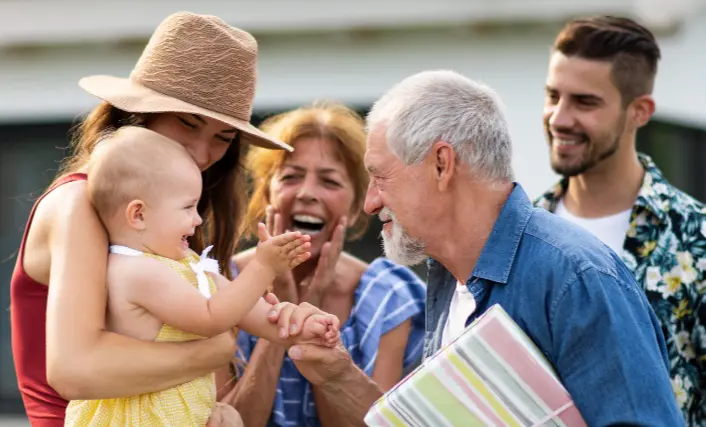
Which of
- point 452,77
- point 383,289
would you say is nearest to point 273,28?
point 383,289

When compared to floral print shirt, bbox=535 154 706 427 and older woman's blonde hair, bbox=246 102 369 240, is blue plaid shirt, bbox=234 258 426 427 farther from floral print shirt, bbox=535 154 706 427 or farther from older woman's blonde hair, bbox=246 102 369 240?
floral print shirt, bbox=535 154 706 427

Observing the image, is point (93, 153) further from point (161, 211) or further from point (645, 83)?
point (645, 83)

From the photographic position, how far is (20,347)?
2660 millimetres

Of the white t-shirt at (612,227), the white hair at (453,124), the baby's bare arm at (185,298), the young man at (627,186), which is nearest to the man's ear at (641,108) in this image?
the young man at (627,186)

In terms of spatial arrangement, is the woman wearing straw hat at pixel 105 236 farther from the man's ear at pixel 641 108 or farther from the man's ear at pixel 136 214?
the man's ear at pixel 641 108

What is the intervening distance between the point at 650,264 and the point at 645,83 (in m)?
1.00

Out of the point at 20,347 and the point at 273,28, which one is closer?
the point at 20,347

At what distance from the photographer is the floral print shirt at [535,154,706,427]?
11.4 feet

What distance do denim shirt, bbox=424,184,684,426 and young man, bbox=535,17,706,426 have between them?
3.31ft

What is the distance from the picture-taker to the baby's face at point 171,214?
8.26 ft

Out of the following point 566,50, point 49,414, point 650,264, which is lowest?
point 49,414

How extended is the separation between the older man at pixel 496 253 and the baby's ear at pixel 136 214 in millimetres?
612

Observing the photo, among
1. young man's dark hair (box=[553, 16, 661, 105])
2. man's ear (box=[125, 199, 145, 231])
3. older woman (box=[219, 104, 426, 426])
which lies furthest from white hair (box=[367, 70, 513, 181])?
young man's dark hair (box=[553, 16, 661, 105])

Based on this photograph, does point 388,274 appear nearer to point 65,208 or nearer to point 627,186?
point 627,186
